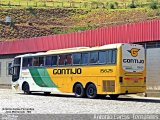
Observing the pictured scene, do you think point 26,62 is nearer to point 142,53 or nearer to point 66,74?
point 66,74

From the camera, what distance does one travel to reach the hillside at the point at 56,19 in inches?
2685

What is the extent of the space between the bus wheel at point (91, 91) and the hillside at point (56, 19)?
35943 mm

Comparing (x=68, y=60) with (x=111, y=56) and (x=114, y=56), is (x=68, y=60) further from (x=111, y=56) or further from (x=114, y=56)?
(x=114, y=56)

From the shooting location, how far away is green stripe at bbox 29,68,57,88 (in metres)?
30.3

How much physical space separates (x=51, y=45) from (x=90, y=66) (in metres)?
12.3

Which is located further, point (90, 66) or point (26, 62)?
point (26, 62)

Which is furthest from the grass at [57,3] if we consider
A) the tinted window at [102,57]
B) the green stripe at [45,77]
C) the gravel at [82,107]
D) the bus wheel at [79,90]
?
the gravel at [82,107]

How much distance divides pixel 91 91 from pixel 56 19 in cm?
5895

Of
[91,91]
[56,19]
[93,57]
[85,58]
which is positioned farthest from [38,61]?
[56,19]

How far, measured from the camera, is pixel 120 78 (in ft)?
80.1

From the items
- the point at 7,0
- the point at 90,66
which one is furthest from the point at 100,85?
the point at 7,0

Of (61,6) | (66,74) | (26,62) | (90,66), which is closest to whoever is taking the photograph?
(90,66)

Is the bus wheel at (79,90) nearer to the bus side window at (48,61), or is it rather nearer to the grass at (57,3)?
the bus side window at (48,61)

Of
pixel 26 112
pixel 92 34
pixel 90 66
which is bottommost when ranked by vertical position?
pixel 26 112
